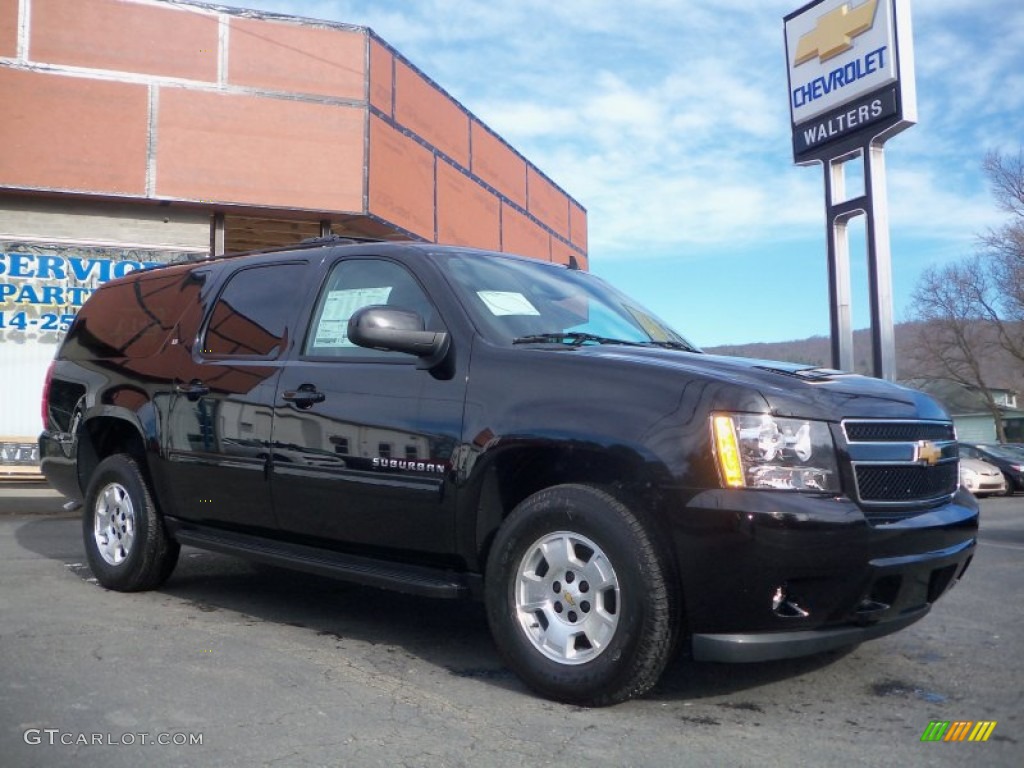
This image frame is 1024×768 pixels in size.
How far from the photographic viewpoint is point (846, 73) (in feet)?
45.8

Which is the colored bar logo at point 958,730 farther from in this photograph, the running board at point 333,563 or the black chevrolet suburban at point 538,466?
the running board at point 333,563

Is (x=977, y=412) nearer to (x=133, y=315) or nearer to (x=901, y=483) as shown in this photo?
(x=133, y=315)

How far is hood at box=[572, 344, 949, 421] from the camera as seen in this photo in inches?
140

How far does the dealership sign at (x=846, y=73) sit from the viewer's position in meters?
13.1

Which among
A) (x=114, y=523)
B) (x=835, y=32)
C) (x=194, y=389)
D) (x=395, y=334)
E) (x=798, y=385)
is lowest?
(x=114, y=523)

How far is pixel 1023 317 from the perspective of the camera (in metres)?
45.0

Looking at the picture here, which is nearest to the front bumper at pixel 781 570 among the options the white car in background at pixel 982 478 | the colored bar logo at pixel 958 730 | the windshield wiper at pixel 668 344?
the colored bar logo at pixel 958 730

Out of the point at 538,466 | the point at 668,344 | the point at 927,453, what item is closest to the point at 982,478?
the point at 668,344

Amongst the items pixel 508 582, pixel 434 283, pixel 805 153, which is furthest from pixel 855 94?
pixel 508 582

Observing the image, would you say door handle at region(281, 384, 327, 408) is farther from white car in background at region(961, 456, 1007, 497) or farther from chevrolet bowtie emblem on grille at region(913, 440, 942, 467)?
white car in background at region(961, 456, 1007, 497)

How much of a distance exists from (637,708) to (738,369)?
1339 millimetres

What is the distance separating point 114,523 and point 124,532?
151mm

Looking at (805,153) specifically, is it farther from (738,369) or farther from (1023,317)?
(1023,317)

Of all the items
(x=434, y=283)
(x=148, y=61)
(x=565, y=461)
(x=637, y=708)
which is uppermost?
(x=148, y=61)
